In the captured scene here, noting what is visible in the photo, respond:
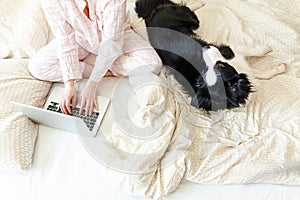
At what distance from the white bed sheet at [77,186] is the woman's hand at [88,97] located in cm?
14

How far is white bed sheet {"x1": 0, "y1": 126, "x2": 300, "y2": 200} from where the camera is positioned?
1094mm

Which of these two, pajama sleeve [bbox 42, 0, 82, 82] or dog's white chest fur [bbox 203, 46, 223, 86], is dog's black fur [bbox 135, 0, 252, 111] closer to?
dog's white chest fur [bbox 203, 46, 223, 86]

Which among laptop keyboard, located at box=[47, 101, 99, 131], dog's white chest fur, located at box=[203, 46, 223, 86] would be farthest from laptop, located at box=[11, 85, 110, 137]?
dog's white chest fur, located at box=[203, 46, 223, 86]

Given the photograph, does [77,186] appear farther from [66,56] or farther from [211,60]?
[211,60]

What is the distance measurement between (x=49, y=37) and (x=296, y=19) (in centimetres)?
109

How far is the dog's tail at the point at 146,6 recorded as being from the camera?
55.1 inches

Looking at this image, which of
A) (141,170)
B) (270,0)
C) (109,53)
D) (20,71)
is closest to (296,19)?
(270,0)

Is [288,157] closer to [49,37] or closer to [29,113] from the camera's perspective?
[29,113]

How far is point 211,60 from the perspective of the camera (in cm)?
115

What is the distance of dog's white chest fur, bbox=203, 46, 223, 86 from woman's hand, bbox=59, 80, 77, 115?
491 millimetres

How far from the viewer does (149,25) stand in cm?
135

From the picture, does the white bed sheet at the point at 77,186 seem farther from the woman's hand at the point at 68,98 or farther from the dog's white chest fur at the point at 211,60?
the dog's white chest fur at the point at 211,60

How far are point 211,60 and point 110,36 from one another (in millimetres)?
362

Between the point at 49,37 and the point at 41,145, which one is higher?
the point at 49,37
